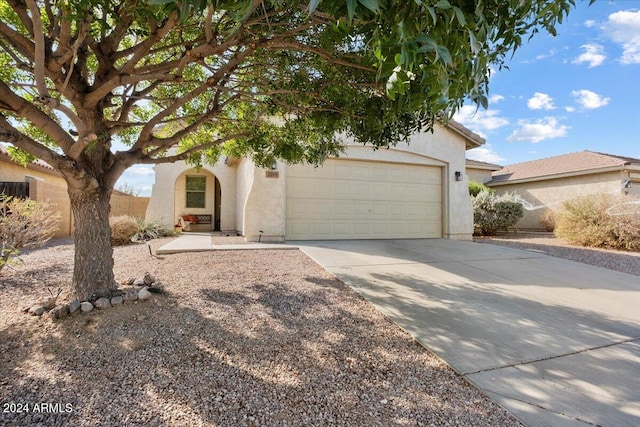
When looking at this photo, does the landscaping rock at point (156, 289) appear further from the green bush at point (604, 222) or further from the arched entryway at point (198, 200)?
the green bush at point (604, 222)

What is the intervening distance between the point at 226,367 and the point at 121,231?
328 inches

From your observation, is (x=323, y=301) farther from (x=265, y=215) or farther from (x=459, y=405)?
(x=265, y=215)

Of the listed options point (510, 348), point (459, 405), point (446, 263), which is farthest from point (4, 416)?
point (446, 263)

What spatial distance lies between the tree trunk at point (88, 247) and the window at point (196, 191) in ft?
39.0

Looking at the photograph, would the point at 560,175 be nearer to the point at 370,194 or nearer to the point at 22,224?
the point at 370,194

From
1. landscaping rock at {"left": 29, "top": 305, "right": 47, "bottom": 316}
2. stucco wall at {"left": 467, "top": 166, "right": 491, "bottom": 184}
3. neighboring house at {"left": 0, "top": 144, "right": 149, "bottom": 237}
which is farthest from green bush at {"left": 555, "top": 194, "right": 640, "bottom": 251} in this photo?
neighboring house at {"left": 0, "top": 144, "right": 149, "bottom": 237}

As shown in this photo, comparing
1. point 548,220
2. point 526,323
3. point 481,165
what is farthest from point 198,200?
point 548,220

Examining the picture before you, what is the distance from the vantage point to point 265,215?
923 centimetres

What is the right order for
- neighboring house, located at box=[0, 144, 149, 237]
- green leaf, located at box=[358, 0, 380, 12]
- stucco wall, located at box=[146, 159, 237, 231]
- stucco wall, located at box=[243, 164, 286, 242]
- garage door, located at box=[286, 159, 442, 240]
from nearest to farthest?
green leaf, located at box=[358, 0, 380, 12]
stucco wall, located at box=[243, 164, 286, 242]
garage door, located at box=[286, 159, 442, 240]
neighboring house, located at box=[0, 144, 149, 237]
stucco wall, located at box=[146, 159, 237, 231]

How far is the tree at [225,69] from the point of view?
1.78 m

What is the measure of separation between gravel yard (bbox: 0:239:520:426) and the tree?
3.25 feet

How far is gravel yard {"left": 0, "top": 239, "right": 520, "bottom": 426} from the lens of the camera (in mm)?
2098

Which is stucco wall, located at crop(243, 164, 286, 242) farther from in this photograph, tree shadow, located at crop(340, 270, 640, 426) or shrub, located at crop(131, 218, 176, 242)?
tree shadow, located at crop(340, 270, 640, 426)

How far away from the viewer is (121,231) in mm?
9141
